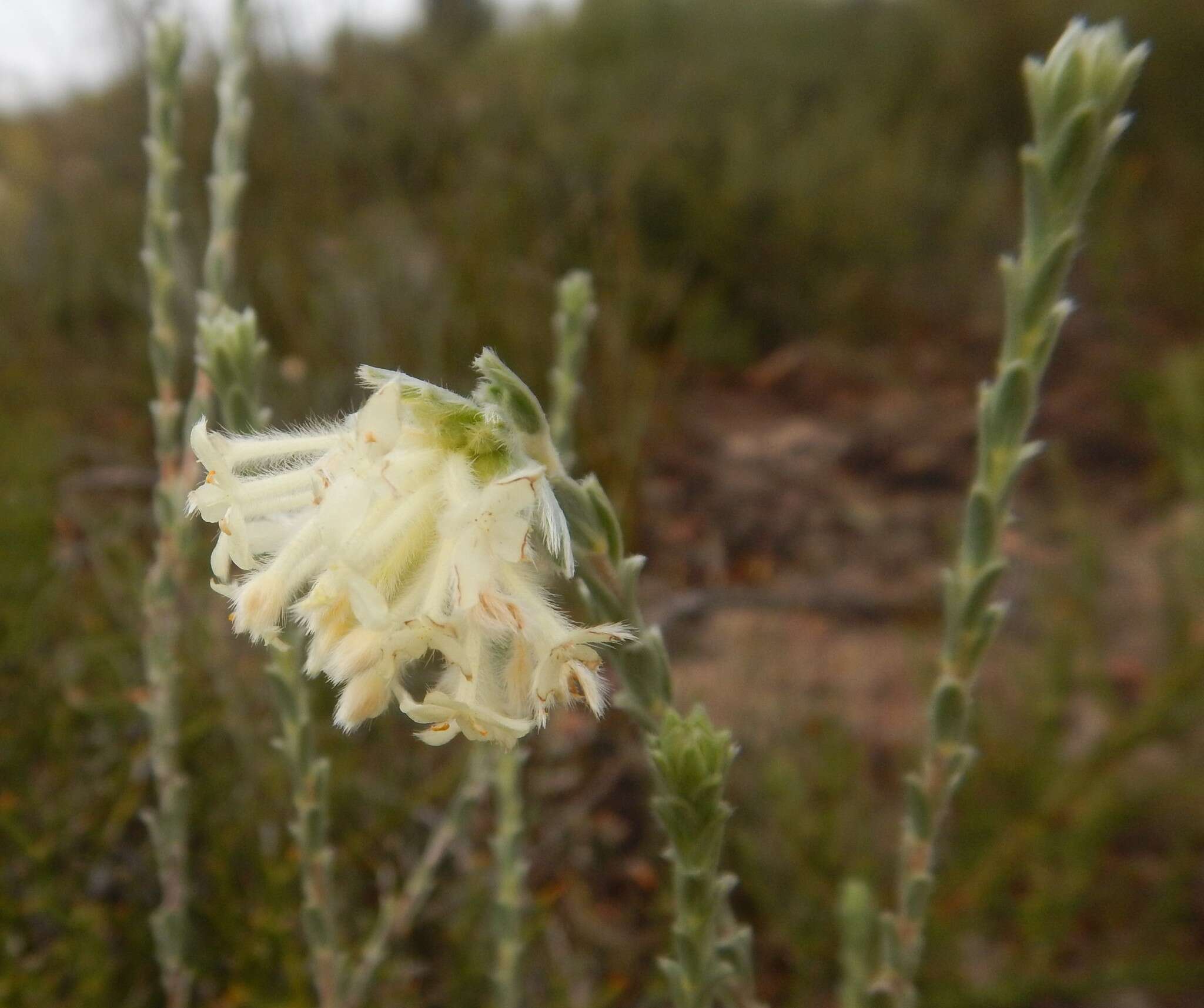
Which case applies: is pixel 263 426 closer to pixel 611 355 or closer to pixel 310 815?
pixel 310 815

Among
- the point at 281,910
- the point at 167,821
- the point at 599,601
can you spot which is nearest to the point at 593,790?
the point at 281,910

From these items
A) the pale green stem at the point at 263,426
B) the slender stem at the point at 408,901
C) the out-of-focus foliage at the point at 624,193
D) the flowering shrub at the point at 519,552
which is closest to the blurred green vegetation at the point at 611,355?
the out-of-focus foliage at the point at 624,193

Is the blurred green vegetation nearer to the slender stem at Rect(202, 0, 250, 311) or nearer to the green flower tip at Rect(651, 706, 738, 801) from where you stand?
the slender stem at Rect(202, 0, 250, 311)

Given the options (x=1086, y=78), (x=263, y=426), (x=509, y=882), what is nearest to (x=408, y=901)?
(x=509, y=882)

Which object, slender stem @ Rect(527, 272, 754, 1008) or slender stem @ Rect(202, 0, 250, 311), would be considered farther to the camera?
slender stem @ Rect(202, 0, 250, 311)

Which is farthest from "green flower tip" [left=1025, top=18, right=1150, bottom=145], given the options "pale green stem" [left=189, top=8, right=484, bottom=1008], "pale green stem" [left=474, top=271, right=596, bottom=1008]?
"pale green stem" [left=189, top=8, right=484, bottom=1008]
